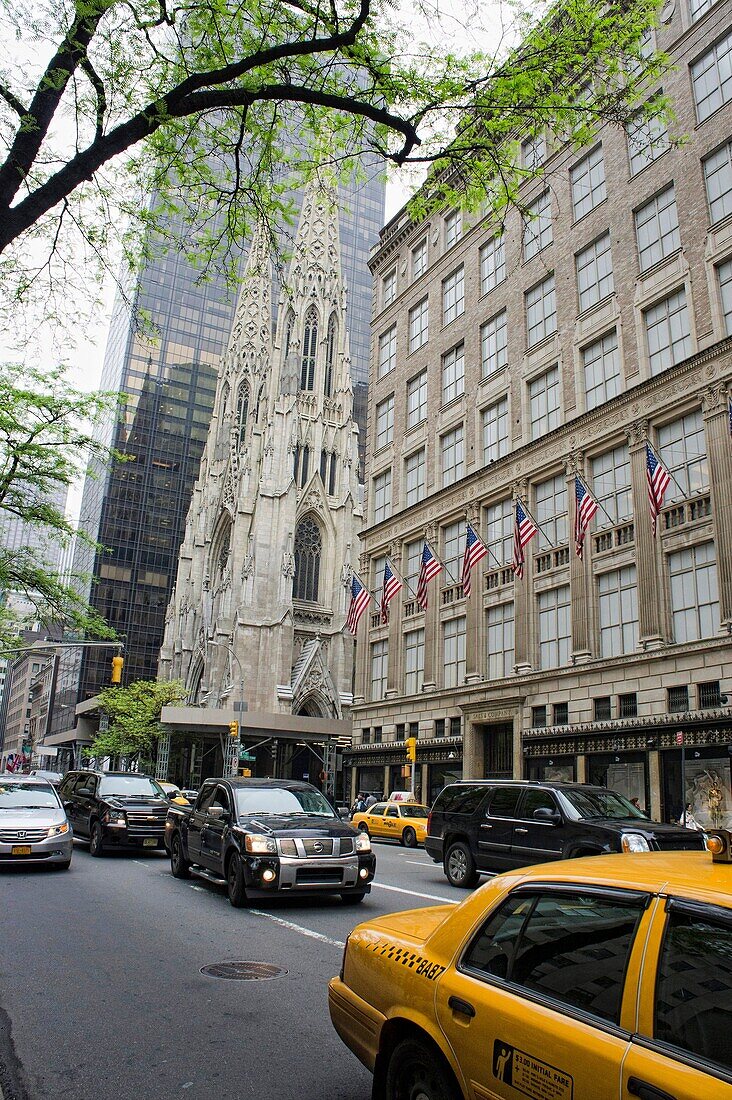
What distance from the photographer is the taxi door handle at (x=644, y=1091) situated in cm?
236

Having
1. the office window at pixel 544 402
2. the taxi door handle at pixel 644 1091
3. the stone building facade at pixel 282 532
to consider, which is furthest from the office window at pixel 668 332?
the stone building facade at pixel 282 532

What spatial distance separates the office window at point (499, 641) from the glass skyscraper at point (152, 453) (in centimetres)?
5852

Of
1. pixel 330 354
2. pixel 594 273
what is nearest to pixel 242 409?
pixel 330 354

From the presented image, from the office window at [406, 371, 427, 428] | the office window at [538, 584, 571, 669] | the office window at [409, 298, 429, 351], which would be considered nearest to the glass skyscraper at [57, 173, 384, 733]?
the office window at [409, 298, 429, 351]

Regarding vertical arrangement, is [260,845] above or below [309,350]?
below

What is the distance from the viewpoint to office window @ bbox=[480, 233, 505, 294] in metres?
36.3

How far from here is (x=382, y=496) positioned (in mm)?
43469

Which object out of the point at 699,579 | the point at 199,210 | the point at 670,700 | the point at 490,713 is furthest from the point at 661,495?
the point at 199,210

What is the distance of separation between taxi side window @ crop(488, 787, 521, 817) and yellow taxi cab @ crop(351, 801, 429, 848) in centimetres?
1128

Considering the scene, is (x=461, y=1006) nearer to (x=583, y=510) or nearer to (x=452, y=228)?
(x=583, y=510)

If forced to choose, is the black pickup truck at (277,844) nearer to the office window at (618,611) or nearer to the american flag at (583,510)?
the american flag at (583,510)

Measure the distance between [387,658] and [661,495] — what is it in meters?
20.7

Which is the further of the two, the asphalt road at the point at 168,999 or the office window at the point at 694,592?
the office window at the point at 694,592

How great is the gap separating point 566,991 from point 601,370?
28.7 metres
